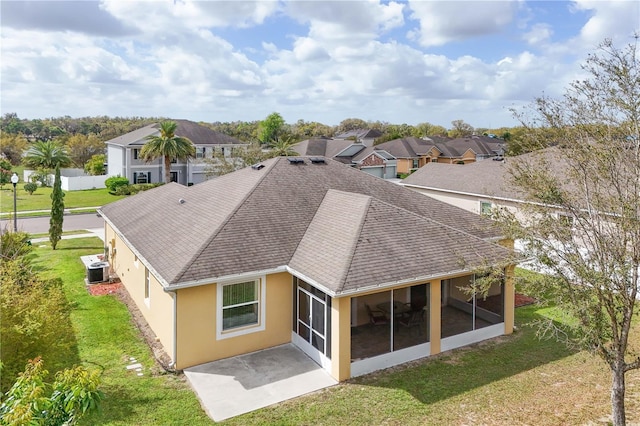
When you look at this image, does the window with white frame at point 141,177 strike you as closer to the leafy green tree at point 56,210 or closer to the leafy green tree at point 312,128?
the leafy green tree at point 56,210

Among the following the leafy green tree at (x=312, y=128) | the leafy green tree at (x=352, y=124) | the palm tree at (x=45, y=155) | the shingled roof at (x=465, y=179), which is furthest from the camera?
the leafy green tree at (x=352, y=124)

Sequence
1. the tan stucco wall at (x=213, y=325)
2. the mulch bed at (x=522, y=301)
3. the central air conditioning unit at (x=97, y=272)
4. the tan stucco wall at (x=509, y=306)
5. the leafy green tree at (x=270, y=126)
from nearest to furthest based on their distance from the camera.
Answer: the tan stucco wall at (x=213, y=325) → the tan stucco wall at (x=509, y=306) → the mulch bed at (x=522, y=301) → the central air conditioning unit at (x=97, y=272) → the leafy green tree at (x=270, y=126)

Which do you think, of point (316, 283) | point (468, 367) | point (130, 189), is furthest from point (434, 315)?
point (130, 189)

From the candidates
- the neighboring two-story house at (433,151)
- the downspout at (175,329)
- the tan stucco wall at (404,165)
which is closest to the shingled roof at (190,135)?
the neighboring two-story house at (433,151)

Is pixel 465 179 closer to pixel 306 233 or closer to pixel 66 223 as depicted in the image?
pixel 306 233

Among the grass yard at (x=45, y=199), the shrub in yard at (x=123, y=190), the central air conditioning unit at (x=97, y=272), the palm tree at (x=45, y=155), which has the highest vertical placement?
Result: the palm tree at (x=45, y=155)

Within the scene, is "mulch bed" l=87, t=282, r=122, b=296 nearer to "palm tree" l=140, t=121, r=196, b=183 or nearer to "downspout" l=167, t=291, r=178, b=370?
"downspout" l=167, t=291, r=178, b=370
